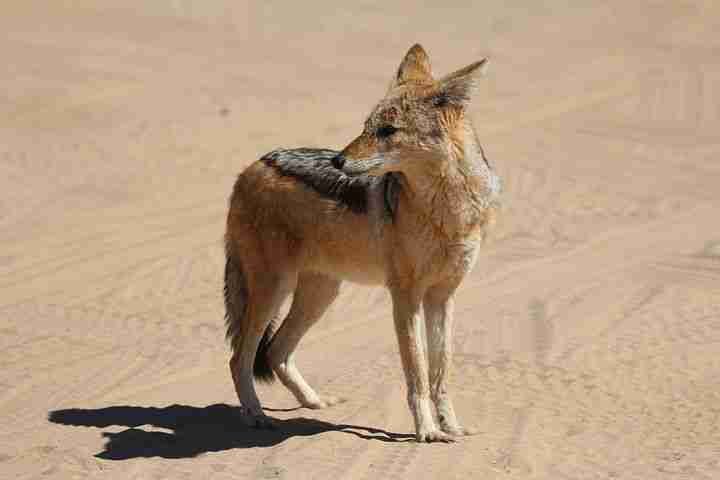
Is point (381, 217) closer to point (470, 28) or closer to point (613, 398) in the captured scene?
point (613, 398)

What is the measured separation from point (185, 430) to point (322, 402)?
1068 millimetres

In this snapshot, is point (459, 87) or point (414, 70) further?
point (414, 70)

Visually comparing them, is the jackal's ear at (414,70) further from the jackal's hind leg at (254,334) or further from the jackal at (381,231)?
the jackal's hind leg at (254,334)

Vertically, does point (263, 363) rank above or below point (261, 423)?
above

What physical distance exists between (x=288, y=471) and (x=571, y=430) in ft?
6.59

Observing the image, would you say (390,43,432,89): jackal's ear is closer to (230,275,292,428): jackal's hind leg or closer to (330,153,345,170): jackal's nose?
(330,153,345,170): jackal's nose

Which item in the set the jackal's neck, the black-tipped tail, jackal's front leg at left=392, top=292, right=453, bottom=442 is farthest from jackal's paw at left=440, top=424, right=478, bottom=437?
the black-tipped tail

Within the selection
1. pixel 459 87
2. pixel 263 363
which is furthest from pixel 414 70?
pixel 263 363

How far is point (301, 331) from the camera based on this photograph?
912 cm

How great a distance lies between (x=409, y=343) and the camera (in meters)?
7.97

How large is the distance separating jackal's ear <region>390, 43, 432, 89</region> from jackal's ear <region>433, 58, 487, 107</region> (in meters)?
0.34

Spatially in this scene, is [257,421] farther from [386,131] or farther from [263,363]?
[386,131]

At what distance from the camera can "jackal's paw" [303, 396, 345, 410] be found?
9078 millimetres

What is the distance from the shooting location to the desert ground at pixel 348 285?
8.28 meters
